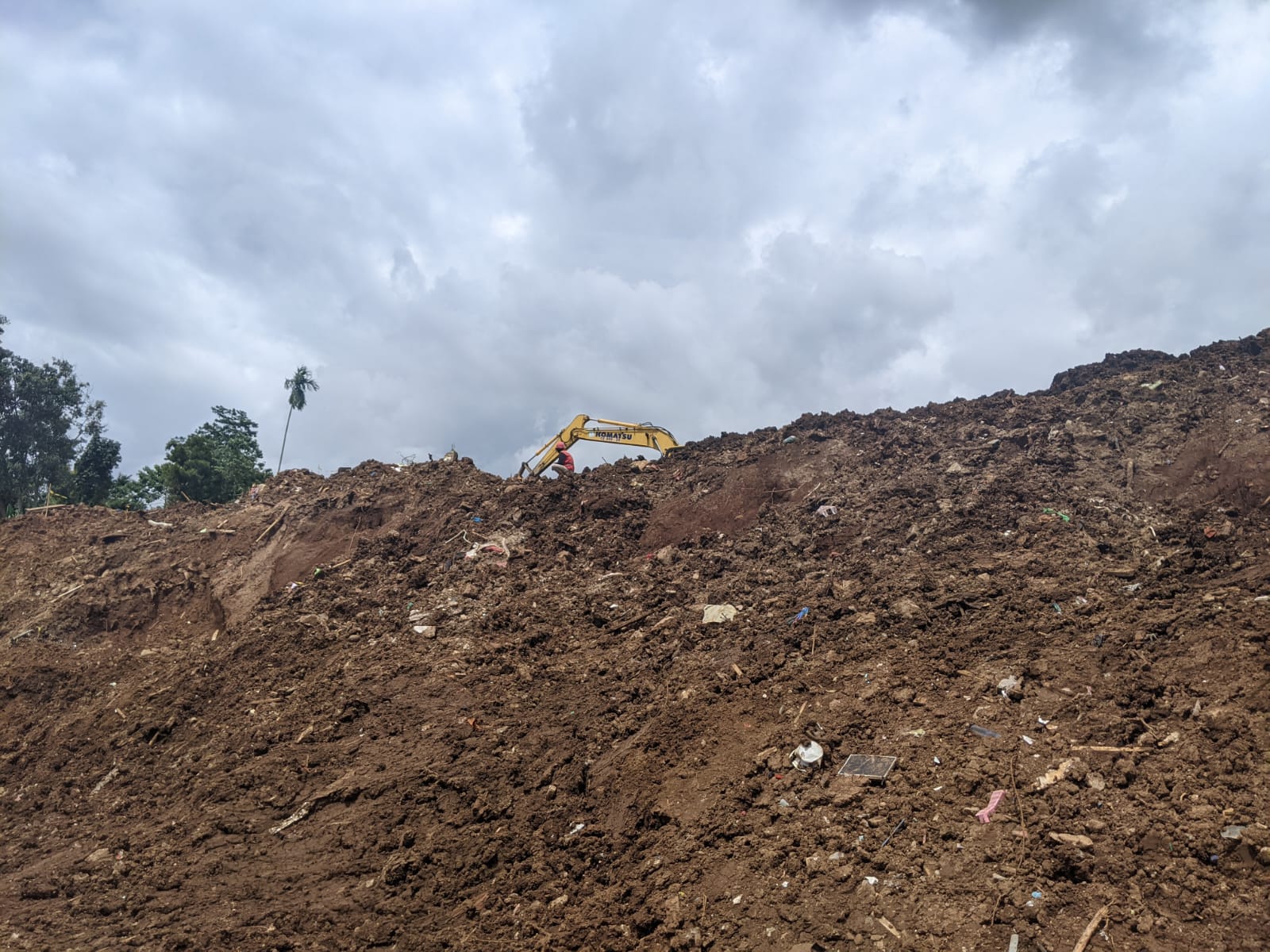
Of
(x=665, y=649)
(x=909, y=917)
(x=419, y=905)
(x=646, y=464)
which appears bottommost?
(x=419, y=905)

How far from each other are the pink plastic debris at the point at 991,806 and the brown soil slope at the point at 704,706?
0.13ft

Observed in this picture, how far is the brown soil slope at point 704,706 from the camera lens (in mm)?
3867

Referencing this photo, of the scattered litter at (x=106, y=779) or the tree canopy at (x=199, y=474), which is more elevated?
the tree canopy at (x=199, y=474)

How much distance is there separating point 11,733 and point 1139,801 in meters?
11.1

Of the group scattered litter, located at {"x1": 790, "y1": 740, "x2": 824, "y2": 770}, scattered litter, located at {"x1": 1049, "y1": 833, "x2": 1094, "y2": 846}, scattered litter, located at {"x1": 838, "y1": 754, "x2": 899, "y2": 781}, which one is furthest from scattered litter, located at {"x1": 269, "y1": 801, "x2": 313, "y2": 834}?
scattered litter, located at {"x1": 1049, "y1": 833, "x2": 1094, "y2": 846}

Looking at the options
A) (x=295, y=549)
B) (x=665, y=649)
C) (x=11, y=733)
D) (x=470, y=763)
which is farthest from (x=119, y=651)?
(x=665, y=649)

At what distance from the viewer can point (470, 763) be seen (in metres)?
6.13

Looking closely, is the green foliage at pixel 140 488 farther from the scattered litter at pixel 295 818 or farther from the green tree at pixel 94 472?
the scattered litter at pixel 295 818

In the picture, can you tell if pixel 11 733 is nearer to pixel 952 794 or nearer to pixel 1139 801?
pixel 952 794

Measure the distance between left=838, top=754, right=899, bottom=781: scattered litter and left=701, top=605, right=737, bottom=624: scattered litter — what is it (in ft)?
9.73

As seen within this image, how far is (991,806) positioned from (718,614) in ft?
13.1

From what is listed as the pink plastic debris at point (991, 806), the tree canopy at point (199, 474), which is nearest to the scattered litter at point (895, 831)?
the pink plastic debris at point (991, 806)

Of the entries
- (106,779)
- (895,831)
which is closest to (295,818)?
(106,779)

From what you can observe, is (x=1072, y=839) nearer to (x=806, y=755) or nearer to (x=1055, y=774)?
(x=1055, y=774)
